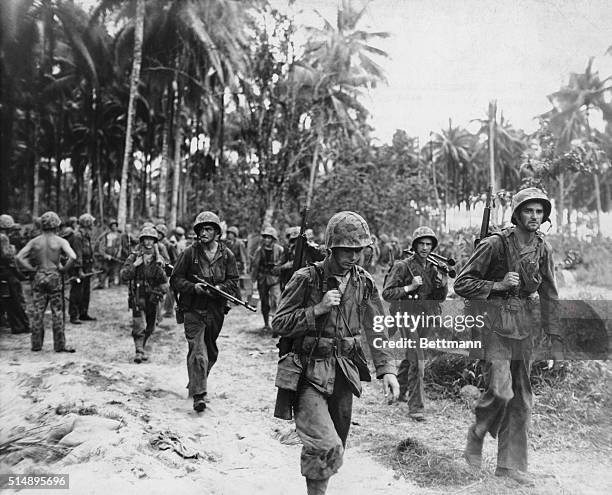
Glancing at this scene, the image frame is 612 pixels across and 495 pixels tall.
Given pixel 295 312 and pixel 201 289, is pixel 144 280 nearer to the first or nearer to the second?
pixel 201 289

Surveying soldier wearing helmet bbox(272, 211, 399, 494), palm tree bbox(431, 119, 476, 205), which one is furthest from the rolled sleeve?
palm tree bbox(431, 119, 476, 205)

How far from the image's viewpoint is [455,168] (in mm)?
45844

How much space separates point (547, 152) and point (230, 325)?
6.42m

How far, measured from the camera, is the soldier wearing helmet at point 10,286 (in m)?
8.31

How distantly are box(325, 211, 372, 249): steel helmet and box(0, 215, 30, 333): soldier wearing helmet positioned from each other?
22.1 ft

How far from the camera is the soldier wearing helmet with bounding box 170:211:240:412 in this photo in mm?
5398

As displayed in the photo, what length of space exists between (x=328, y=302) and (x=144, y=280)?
4.83m

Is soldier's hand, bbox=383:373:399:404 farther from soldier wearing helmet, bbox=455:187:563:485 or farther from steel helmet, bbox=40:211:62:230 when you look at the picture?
steel helmet, bbox=40:211:62:230

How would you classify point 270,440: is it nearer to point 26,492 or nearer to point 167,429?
point 167,429

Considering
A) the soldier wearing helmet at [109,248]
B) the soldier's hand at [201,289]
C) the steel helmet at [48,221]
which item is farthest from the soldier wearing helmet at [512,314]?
the soldier wearing helmet at [109,248]

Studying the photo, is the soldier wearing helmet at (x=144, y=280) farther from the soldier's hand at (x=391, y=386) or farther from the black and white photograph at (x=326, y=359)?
the soldier's hand at (x=391, y=386)

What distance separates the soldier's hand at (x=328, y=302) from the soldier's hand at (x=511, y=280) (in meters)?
1.48

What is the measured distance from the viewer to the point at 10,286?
857cm

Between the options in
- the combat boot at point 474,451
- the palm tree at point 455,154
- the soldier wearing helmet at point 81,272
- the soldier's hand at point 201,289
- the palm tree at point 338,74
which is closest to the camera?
the combat boot at point 474,451
